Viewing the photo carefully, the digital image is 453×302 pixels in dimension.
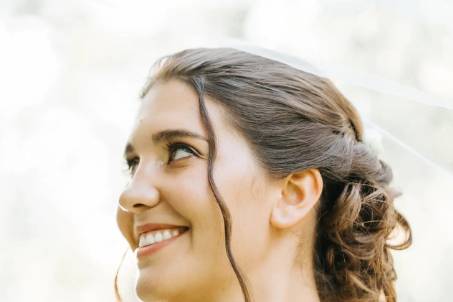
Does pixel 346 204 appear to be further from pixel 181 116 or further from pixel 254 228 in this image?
pixel 181 116

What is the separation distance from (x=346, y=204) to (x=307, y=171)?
21cm

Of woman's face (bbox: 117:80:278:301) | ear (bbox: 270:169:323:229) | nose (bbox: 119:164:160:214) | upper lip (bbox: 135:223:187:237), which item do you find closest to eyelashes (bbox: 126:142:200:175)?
woman's face (bbox: 117:80:278:301)

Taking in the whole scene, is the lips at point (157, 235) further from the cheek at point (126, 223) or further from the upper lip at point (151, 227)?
the cheek at point (126, 223)

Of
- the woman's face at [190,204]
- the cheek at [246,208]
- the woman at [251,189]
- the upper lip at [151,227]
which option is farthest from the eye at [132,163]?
the cheek at [246,208]

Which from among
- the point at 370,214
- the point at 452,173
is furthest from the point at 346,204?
the point at 452,173

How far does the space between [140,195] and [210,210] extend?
245 mm

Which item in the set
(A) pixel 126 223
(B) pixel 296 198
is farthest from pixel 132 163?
(B) pixel 296 198

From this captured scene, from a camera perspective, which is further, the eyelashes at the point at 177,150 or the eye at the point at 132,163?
the eye at the point at 132,163

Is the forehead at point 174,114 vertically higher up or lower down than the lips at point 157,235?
higher up

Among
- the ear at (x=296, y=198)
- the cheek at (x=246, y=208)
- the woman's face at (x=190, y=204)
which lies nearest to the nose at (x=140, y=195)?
the woman's face at (x=190, y=204)

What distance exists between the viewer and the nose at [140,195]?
2268 mm

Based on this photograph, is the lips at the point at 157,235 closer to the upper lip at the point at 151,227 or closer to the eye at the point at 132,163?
the upper lip at the point at 151,227

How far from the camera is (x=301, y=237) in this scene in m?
2.48

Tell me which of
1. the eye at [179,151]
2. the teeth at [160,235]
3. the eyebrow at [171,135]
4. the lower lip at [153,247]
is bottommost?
the lower lip at [153,247]
